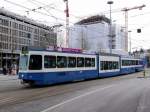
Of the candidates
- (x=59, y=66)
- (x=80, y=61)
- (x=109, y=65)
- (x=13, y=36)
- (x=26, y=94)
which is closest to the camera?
(x=26, y=94)

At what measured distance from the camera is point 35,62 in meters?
24.5

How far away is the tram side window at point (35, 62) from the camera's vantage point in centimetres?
2425

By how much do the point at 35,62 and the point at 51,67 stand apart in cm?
189

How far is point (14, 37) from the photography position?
115m

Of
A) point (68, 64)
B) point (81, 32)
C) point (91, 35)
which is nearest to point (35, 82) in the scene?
point (68, 64)

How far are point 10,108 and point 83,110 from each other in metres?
2.91

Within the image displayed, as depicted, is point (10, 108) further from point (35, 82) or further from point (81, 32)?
point (81, 32)

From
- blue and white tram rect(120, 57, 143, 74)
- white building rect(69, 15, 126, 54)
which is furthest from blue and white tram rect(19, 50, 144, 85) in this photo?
white building rect(69, 15, 126, 54)

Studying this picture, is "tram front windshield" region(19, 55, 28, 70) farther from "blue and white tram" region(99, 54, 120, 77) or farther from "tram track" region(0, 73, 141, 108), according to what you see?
"blue and white tram" region(99, 54, 120, 77)

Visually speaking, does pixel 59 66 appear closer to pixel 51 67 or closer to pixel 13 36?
pixel 51 67

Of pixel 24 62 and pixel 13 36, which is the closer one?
pixel 24 62

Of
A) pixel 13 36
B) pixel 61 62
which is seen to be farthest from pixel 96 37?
pixel 61 62

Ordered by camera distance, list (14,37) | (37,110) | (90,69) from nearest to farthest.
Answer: (37,110), (90,69), (14,37)

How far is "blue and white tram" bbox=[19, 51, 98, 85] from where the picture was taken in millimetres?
24203
